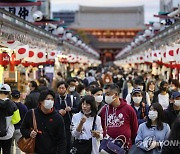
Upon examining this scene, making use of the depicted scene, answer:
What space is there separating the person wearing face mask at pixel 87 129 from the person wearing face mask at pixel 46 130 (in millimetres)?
618

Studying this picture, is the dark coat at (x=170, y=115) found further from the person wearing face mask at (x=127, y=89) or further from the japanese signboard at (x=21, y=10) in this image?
the japanese signboard at (x=21, y=10)

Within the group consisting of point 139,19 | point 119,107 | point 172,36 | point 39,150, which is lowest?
point 39,150

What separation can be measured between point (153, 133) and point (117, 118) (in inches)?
27.0

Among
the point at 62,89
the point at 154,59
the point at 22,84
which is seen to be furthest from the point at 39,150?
the point at 154,59

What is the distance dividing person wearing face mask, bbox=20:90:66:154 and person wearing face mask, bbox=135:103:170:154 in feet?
3.22

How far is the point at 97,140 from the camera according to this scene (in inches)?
273

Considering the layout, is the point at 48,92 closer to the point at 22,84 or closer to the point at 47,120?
the point at 47,120

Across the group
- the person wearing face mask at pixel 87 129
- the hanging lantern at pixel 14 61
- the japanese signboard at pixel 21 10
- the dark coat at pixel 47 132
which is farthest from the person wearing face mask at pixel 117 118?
the japanese signboard at pixel 21 10

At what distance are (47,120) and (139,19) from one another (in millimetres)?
134781

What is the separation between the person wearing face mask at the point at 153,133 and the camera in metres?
6.23

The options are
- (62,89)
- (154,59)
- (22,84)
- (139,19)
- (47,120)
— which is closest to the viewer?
(47,120)

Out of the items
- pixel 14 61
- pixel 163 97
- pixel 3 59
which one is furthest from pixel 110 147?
pixel 14 61

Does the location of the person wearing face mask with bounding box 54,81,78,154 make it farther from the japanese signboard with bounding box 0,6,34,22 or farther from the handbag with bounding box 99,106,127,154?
the japanese signboard with bounding box 0,6,34,22

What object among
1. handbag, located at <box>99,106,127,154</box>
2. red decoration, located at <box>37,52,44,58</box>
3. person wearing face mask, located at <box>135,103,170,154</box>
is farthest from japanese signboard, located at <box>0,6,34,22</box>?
person wearing face mask, located at <box>135,103,170,154</box>
